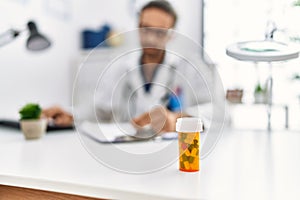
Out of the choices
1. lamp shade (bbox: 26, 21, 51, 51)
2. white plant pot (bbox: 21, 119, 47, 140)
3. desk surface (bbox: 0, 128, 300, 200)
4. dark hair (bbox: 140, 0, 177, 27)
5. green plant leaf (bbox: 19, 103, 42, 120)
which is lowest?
desk surface (bbox: 0, 128, 300, 200)

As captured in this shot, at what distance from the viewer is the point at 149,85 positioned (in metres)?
1.17

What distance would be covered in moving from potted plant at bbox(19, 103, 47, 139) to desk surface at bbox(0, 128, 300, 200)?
0.13 metres

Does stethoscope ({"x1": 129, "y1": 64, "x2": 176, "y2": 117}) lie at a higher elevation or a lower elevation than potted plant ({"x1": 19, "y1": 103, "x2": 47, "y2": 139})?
higher

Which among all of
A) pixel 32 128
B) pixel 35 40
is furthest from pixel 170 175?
pixel 35 40

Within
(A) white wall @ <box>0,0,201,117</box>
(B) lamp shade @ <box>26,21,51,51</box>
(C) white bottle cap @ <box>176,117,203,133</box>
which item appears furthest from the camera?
(A) white wall @ <box>0,0,201,117</box>

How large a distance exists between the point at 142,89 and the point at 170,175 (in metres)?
0.69

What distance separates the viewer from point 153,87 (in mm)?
1176

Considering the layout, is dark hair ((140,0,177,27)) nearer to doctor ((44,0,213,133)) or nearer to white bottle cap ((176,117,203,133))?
doctor ((44,0,213,133))

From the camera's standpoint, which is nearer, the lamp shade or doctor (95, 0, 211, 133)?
doctor (95, 0, 211, 133)

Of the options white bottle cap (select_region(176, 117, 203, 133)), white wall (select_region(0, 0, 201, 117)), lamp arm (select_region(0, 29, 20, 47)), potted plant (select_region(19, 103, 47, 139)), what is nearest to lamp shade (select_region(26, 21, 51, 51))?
lamp arm (select_region(0, 29, 20, 47))

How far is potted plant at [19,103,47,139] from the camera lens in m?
1.08

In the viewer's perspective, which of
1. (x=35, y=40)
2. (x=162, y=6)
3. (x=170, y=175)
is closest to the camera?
(x=170, y=175)

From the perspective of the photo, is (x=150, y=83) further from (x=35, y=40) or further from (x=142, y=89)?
(x=35, y=40)

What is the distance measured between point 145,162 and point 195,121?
16 cm
